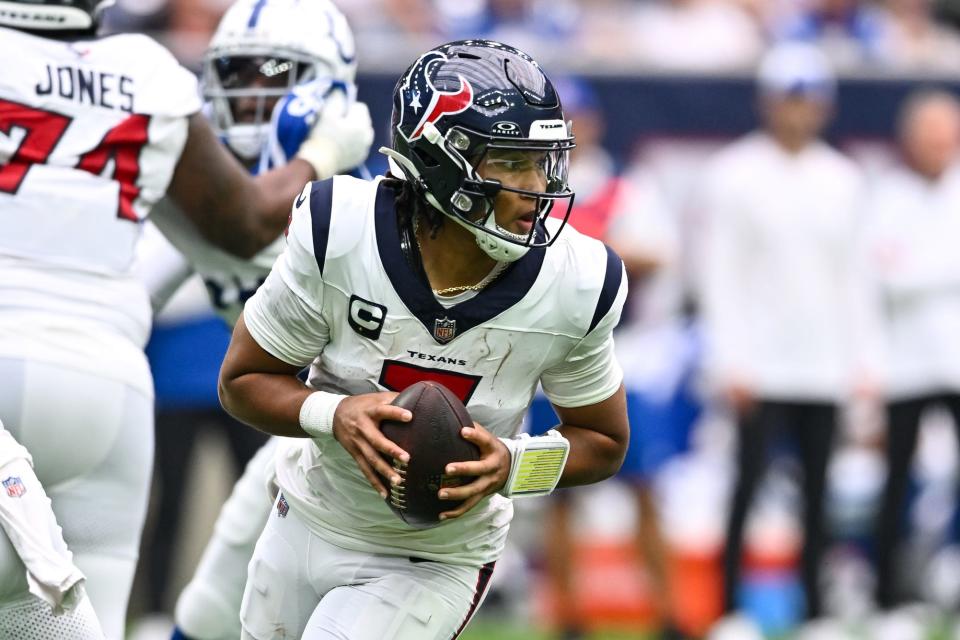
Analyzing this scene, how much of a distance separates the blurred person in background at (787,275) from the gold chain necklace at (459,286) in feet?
11.2

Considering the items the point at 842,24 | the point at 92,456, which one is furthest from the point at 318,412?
the point at 842,24

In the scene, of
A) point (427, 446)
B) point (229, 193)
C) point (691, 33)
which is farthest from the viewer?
point (691, 33)

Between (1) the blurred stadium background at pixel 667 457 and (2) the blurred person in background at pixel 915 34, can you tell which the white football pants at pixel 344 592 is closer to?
(1) the blurred stadium background at pixel 667 457

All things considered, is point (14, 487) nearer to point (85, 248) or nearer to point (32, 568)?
point (32, 568)

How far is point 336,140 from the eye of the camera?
3.85m

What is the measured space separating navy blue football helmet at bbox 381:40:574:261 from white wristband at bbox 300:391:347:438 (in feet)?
1.33

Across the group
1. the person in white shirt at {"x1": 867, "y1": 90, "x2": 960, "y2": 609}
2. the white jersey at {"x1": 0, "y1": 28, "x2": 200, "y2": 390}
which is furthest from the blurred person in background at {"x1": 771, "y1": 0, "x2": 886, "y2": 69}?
the white jersey at {"x1": 0, "y1": 28, "x2": 200, "y2": 390}

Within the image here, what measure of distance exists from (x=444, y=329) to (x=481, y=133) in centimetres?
37

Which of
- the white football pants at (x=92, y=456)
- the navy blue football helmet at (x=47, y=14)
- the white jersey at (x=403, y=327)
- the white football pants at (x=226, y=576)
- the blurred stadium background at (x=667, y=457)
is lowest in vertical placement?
the blurred stadium background at (x=667, y=457)

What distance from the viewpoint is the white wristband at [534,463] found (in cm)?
290

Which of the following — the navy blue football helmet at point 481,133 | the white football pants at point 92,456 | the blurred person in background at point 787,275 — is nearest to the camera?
the navy blue football helmet at point 481,133

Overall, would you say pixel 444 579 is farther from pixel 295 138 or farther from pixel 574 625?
pixel 574 625

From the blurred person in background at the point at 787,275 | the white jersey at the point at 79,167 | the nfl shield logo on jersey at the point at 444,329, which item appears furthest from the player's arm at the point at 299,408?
the blurred person in background at the point at 787,275

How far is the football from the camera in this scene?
2771 millimetres
